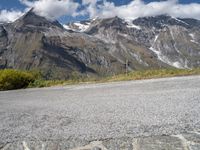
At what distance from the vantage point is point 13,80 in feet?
123

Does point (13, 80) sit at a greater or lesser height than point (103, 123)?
greater

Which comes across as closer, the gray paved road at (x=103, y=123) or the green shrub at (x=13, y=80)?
the gray paved road at (x=103, y=123)

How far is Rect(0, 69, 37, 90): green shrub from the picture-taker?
3662 centimetres

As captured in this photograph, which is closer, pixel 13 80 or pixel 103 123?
pixel 103 123

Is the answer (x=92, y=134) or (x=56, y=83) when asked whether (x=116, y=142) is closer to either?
(x=92, y=134)

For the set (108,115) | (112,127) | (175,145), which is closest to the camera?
(175,145)

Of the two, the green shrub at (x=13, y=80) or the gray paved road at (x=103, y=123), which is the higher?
the green shrub at (x=13, y=80)

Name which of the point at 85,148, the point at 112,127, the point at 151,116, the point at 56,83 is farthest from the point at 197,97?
the point at 56,83

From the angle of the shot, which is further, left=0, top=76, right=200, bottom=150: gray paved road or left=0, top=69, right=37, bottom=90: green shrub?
left=0, top=69, right=37, bottom=90: green shrub

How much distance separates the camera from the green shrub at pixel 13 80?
120ft

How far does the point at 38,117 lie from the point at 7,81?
2717 centimetres

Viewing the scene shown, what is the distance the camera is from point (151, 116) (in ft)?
31.6

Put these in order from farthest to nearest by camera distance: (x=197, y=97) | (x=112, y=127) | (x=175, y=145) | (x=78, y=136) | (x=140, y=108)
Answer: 1. (x=197, y=97)
2. (x=140, y=108)
3. (x=112, y=127)
4. (x=78, y=136)
5. (x=175, y=145)

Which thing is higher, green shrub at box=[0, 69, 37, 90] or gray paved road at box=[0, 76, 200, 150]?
green shrub at box=[0, 69, 37, 90]
